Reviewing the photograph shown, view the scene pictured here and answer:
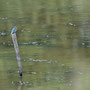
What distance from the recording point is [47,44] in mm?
4578

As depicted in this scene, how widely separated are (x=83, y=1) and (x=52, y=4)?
1.52 ft

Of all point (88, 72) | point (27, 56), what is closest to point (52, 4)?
point (27, 56)

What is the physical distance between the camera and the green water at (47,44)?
11.6 feet

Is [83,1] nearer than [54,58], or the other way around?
[54,58]

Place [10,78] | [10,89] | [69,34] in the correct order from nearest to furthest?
1. [10,89]
2. [10,78]
3. [69,34]

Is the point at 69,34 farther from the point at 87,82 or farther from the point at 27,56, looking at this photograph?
the point at 87,82

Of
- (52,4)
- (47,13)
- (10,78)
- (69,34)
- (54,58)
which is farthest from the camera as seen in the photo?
(52,4)

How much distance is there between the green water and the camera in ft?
11.6

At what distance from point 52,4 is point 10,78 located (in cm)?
286

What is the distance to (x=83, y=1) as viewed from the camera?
6410 mm

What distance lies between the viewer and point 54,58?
13.6ft

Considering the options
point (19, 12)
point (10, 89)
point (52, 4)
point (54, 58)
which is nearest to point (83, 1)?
point (52, 4)

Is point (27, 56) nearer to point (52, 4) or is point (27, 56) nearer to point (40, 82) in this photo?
point (40, 82)

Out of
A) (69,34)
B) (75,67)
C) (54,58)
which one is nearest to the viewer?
(75,67)
